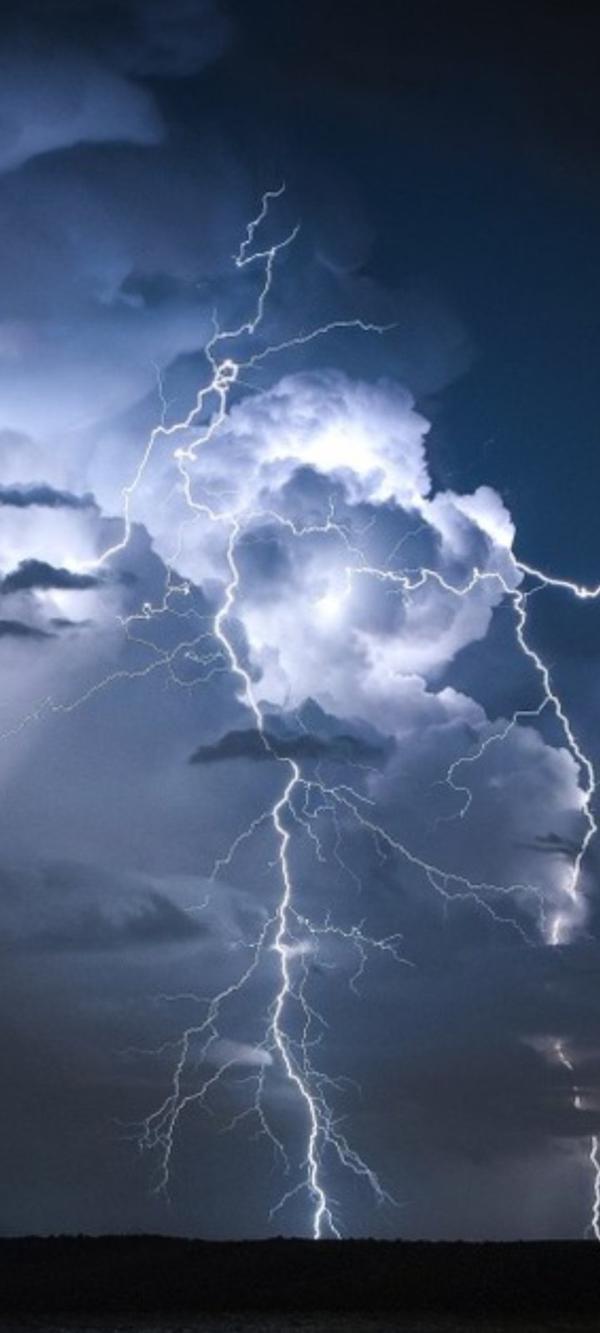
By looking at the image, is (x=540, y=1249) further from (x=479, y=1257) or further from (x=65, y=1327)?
(x=65, y=1327)

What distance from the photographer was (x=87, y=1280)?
14547mm

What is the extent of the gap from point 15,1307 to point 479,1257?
5.08 m

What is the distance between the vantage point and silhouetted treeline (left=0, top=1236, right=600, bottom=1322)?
13.9 metres

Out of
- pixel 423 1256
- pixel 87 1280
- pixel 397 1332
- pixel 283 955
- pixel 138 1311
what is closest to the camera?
pixel 397 1332

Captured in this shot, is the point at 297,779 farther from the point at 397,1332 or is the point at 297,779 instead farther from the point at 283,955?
the point at 397,1332

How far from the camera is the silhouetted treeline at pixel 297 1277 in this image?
45.7 feet

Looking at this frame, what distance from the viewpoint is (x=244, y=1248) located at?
15836 mm

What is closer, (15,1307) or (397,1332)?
(397,1332)

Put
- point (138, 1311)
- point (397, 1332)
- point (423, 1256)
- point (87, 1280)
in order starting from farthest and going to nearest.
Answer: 1. point (423, 1256)
2. point (87, 1280)
3. point (138, 1311)
4. point (397, 1332)

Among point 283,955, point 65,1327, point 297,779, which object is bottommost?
point 65,1327

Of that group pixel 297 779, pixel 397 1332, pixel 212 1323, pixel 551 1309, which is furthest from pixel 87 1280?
pixel 297 779

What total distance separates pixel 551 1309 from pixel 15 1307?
205 inches

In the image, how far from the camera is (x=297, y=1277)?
14648 mm

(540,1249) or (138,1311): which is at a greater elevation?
(540,1249)
